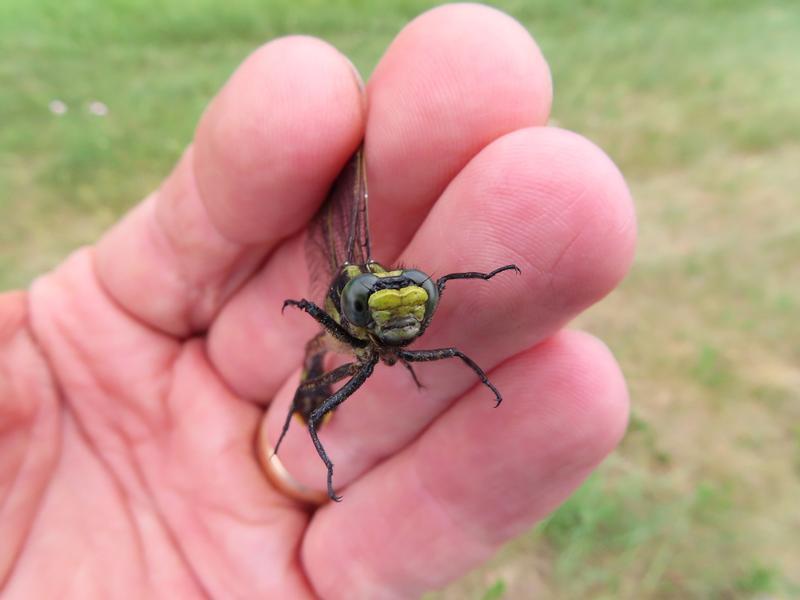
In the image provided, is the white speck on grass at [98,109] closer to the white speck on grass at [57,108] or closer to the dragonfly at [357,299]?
the white speck on grass at [57,108]

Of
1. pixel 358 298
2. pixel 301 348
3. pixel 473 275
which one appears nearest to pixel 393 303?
pixel 358 298

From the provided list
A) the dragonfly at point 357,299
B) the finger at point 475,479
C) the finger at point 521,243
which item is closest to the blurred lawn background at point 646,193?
the finger at point 475,479

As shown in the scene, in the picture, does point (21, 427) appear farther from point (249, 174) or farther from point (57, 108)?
point (57, 108)

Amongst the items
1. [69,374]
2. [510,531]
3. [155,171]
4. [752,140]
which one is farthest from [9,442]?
[752,140]

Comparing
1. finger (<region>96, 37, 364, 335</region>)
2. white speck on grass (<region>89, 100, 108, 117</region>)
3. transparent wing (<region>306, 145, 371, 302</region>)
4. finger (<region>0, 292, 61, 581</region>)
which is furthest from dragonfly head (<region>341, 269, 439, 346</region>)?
white speck on grass (<region>89, 100, 108, 117</region>)

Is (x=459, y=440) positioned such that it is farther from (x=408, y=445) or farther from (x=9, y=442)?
(x=9, y=442)
